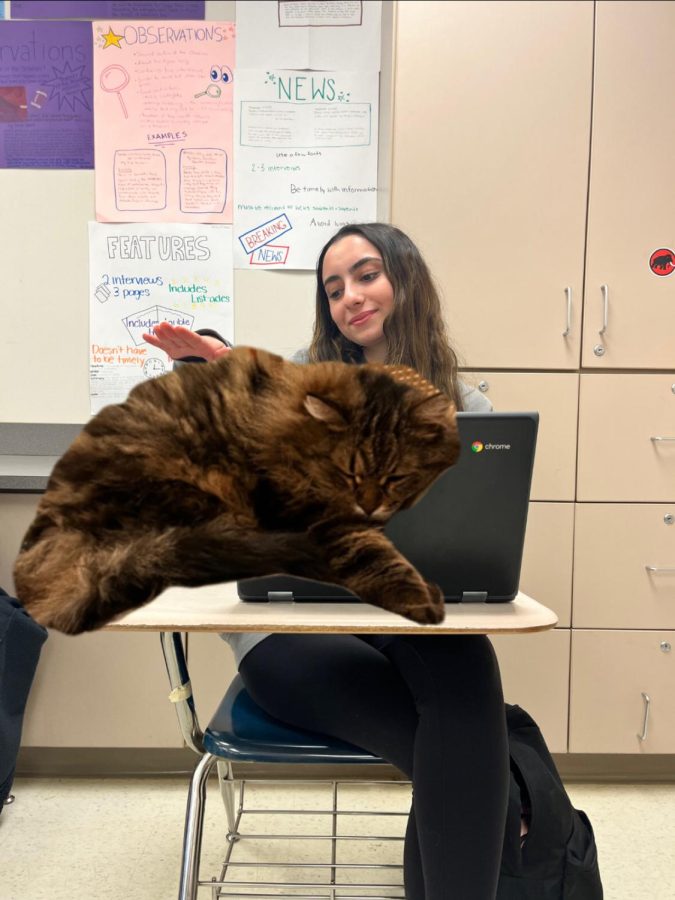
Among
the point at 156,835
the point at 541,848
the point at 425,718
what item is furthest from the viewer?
the point at 156,835

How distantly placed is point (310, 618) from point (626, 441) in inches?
48.9

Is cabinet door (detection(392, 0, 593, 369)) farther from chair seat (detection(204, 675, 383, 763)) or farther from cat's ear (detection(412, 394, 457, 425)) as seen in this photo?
cat's ear (detection(412, 394, 457, 425))

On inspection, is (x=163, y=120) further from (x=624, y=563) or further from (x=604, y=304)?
(x=624, y=563)

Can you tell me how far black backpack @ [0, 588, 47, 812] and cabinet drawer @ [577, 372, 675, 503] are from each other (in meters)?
1.26

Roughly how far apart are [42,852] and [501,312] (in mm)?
1491

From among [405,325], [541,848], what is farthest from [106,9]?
[541,848]

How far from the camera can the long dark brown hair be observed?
1371 mm

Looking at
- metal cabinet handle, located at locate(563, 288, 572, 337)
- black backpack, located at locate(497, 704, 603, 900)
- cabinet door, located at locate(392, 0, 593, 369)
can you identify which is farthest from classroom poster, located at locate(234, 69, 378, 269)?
black backpack, located at locate(497, 704, 603, 900)

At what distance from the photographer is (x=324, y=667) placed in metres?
1.03

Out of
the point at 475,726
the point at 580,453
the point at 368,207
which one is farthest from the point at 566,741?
the point at 368,207

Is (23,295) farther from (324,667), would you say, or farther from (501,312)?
(324,667)

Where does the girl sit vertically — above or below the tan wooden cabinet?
above

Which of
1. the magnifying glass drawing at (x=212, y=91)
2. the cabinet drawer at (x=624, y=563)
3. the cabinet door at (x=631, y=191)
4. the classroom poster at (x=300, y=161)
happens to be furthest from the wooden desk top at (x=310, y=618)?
the magnifying glass drawing at (x=212, y=91)

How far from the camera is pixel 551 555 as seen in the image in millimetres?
1740
